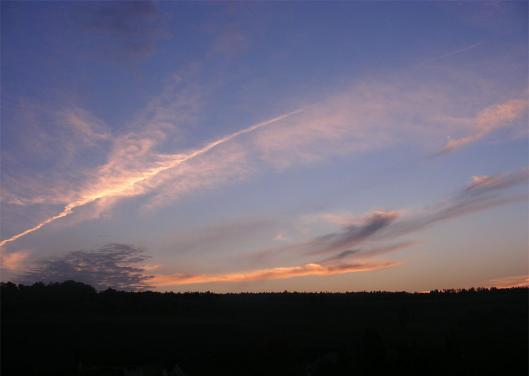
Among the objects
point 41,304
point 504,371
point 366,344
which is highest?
point 41,304

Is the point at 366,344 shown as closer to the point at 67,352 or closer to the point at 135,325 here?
the point at 67,352

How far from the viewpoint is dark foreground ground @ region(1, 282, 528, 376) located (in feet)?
155

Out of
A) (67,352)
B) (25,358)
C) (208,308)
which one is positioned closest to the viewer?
(25,358)

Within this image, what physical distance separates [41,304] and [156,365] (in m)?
76.2

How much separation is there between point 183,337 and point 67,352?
21441 millimetres

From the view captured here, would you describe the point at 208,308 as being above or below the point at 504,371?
above

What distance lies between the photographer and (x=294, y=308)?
13000 centimetres

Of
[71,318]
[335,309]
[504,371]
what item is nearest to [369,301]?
[335,309]

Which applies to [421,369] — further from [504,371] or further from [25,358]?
[25,358]

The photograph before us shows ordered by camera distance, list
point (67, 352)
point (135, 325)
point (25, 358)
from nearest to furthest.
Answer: point (25, 358) < point (67, 352) < point (135, 325)

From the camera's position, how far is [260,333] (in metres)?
87.9

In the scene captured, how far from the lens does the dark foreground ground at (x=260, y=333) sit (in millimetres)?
47094

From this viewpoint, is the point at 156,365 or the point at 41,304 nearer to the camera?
the point at 156,365

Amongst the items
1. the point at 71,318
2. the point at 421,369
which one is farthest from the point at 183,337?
the point at 421,369
